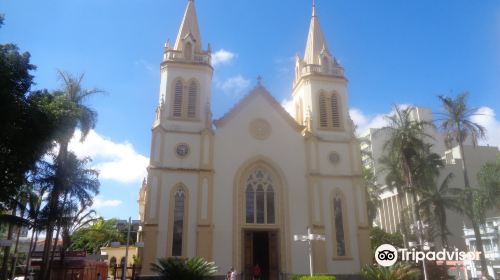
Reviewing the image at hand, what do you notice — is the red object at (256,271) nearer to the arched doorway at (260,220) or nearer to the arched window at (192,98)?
the arched doorway at (260,220)

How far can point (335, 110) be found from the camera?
3156 cm

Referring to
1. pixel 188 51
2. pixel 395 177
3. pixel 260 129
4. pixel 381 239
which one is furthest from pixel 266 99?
pixel 381 239

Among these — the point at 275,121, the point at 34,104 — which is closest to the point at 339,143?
the point at 275,121

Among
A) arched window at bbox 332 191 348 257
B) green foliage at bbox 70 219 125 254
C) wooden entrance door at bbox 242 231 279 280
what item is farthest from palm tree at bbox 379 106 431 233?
green foliage at bbox 70 219 125 254

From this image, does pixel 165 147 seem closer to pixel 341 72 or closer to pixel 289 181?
pixel 289 181

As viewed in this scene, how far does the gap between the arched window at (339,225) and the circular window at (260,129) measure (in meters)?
6.28

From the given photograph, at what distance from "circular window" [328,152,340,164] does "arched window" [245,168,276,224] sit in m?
4.63

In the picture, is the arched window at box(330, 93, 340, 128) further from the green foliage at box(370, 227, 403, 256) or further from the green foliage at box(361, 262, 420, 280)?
the green foliage at box(370, 227, 403, 256)

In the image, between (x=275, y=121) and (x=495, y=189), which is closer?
(x=275, y=121)

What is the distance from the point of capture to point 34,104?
1781 cm

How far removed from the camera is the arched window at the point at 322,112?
30781 mm

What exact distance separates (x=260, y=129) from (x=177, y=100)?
6.13m

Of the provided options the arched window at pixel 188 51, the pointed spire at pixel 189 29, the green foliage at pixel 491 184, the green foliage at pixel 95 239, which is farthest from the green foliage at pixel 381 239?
the green foliage at pixel 95 239

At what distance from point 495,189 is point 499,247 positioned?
1272cm
